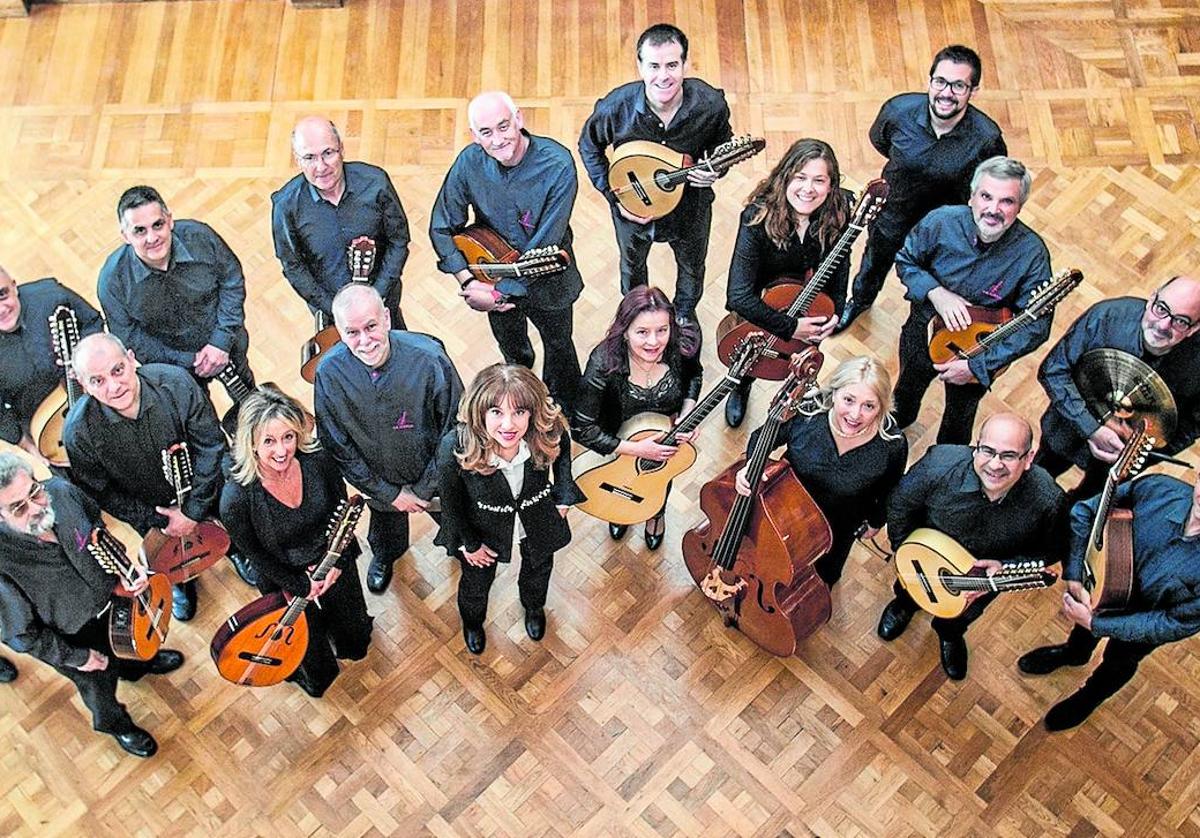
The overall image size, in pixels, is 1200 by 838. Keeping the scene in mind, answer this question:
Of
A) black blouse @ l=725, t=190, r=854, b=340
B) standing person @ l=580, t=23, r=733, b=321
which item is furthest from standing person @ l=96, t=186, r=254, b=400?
black blouse @ l=725, t=190, r=854, b=340

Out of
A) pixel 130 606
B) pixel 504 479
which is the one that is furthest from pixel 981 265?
pixel 130 606

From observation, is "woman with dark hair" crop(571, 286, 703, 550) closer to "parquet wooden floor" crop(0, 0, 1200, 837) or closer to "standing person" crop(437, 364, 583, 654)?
"standing person" crop(437, 364, 583, 654)

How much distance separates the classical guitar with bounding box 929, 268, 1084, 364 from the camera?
4.28 metres

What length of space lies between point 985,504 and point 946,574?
12.5 inches

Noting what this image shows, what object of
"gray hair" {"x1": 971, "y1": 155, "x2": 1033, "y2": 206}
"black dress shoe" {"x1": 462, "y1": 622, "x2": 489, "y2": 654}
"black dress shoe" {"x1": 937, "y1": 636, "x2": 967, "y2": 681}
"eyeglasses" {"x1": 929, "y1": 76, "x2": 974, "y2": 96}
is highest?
"eyeglasses" {"x1": 929, "y1": 76, "x2": 974, "y2": 96}

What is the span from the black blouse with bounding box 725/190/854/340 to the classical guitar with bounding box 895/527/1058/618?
0.93m

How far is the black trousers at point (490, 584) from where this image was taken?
15.0 ft

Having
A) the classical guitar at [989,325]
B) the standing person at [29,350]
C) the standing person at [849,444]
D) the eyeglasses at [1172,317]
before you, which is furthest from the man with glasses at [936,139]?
the standing person at [29,350]

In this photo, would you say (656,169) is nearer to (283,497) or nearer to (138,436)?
(283,497)

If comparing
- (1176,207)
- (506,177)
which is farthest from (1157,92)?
(506,177)

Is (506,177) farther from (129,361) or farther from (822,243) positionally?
(129,361)

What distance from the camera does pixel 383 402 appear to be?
4250 mm

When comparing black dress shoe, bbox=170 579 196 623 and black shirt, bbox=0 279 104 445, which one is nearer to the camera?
black shirt, bbox=0 279 104 445

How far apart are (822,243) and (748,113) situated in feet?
6.48
